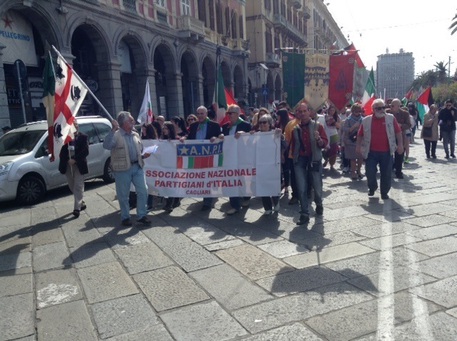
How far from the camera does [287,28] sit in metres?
43.8

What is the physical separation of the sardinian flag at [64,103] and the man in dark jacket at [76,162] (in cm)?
51

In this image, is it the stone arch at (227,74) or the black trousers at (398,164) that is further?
the stone arch at (227,74)

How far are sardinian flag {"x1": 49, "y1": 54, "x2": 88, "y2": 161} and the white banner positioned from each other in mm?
1406

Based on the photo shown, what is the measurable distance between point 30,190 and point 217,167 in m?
4.20

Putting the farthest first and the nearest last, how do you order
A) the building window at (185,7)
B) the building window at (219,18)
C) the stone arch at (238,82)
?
the stone arch at (238,82), the building window at (219,18), the building window at (185,7)

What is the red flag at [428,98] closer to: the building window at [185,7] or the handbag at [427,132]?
the handbag at [427,132]

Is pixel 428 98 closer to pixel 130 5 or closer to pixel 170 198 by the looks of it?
pixel 170 198

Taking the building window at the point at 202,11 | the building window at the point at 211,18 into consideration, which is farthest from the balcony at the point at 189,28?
the building window at the point at 211,18

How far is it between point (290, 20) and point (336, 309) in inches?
1898

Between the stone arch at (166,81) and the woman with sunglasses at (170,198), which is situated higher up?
the stone arch at (166,81)

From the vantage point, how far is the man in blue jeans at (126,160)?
6051 mm

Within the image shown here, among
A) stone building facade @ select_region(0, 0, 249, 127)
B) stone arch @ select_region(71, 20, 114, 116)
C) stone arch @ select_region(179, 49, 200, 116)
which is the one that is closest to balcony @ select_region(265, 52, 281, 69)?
stone building facade @ select_region(0, 0, 249, 127)

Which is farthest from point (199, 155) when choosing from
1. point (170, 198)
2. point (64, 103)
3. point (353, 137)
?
point (353, 137)

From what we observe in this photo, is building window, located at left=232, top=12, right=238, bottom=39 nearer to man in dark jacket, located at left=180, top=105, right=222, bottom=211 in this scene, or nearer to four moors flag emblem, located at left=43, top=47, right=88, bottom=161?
man in dark jacket, located at left=180, top=105, right=222, bottom=211
